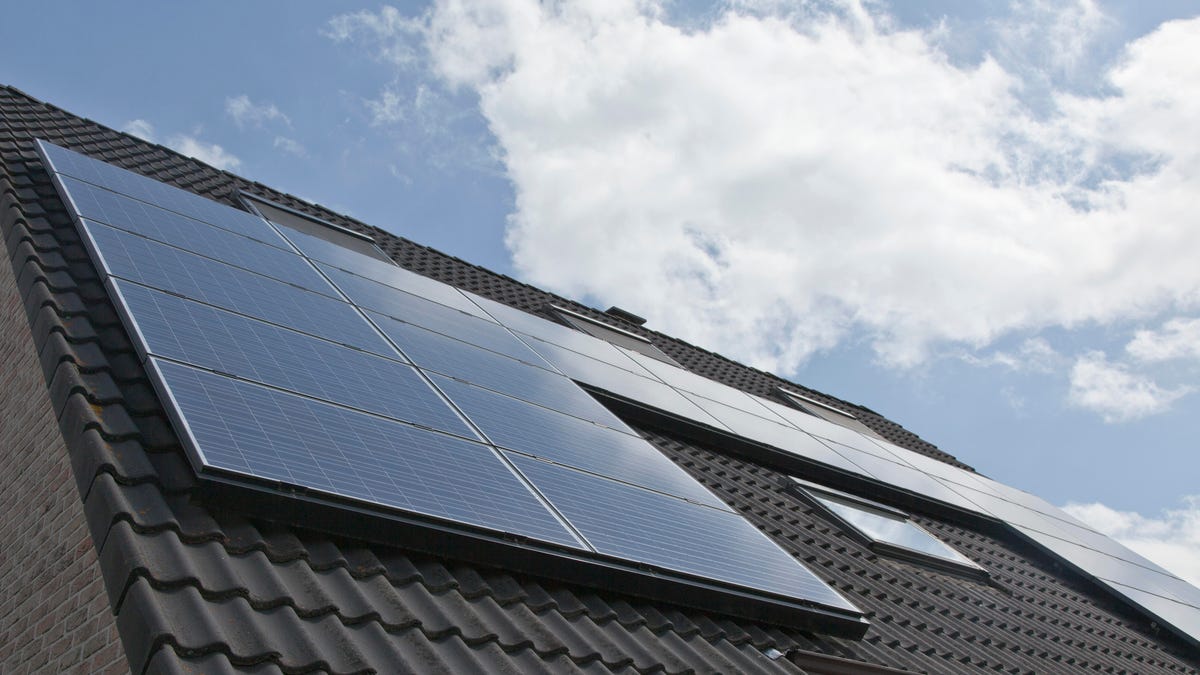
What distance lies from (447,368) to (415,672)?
9.40ft

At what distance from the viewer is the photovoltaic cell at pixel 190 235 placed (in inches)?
228

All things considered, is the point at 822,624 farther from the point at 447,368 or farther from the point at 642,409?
the point at 642,409

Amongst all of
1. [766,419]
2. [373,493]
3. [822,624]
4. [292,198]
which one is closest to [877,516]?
[766,419]

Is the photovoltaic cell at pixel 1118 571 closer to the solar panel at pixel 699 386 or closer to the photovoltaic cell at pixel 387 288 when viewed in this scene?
the solar panel at pixel 699 386

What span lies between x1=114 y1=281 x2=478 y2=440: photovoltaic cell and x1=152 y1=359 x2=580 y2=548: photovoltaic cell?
0.14m

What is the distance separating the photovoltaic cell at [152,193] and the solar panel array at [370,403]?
3 cm

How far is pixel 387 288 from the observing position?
24.5ft

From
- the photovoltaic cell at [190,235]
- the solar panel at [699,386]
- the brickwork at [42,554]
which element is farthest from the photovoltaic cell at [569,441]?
the solar panel at [699,386]

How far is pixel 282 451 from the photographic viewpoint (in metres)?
3.79

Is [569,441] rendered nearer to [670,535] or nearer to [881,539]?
[670,535]

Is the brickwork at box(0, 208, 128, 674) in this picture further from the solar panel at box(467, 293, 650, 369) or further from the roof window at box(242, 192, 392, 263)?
the roof window at box(242, 192, 392, 263)

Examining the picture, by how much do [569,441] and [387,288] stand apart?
241 cm

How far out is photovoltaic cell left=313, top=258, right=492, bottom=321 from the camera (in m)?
6.68

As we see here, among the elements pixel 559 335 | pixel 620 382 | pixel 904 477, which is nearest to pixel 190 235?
pixel 620 382
